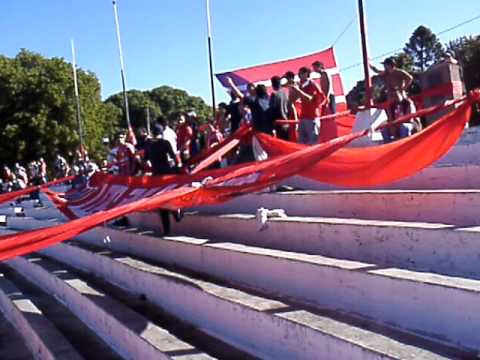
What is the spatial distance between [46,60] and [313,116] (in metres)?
48.5

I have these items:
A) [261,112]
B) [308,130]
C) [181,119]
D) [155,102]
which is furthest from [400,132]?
[155,102]

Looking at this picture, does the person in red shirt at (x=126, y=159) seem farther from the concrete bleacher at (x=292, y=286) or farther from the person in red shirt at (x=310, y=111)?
the concrete bleacher at (x=292, y=286)

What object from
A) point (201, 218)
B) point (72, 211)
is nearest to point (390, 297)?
point (201, 218)

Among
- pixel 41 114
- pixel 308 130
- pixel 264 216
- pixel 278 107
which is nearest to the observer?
pixel 264 216

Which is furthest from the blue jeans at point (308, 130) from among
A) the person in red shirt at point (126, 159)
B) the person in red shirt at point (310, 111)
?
the person in red shirt at point (126, 159)

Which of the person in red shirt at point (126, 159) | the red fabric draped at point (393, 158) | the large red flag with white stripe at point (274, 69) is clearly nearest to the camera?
the red fabric draped at point (393, 158)

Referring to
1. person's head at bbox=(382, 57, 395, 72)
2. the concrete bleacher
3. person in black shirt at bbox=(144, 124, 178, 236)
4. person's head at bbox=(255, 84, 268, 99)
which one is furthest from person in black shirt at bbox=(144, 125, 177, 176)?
person's head at bbox=(382, 57, 395, 72)

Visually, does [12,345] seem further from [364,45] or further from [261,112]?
[364,45]

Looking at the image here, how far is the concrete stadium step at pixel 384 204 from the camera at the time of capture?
13.5ft

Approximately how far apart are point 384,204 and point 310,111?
12.5 ft

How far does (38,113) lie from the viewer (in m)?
45.8

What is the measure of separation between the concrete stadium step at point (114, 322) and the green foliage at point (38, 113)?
3863cm

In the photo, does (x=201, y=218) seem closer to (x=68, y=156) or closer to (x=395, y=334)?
(x=395, y=334)

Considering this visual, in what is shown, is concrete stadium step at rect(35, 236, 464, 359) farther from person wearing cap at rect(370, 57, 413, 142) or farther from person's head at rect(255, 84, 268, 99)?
person wearing cap at rect(370, 57, 413, 142)
